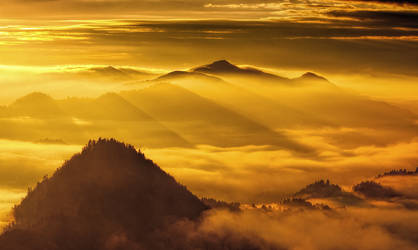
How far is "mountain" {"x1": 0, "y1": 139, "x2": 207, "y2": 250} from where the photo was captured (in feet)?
381

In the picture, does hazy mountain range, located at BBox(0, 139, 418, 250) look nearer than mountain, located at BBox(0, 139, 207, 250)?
Yes

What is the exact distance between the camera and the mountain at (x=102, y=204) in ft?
381

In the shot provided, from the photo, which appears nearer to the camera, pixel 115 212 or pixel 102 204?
pixel 102 204

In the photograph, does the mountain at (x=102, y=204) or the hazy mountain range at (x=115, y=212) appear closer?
the hazy mountain range at (x=115, y=212)

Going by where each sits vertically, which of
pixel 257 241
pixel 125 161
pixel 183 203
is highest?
pixel 125 161

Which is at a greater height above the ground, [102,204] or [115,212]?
[102,204]

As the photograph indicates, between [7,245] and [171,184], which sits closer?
[7,245]

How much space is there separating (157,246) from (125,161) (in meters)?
20.3

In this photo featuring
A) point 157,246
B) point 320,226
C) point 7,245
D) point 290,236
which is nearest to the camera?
point 7,245

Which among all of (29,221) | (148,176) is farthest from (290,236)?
(29,221)

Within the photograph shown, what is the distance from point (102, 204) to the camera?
399 ft

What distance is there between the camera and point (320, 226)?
174 metres

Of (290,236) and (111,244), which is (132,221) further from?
(290,236)

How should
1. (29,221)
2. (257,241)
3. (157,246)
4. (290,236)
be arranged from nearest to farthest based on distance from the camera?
1. (29,221)
2. (157,246)
3. (257,241)
4. (290,236)
